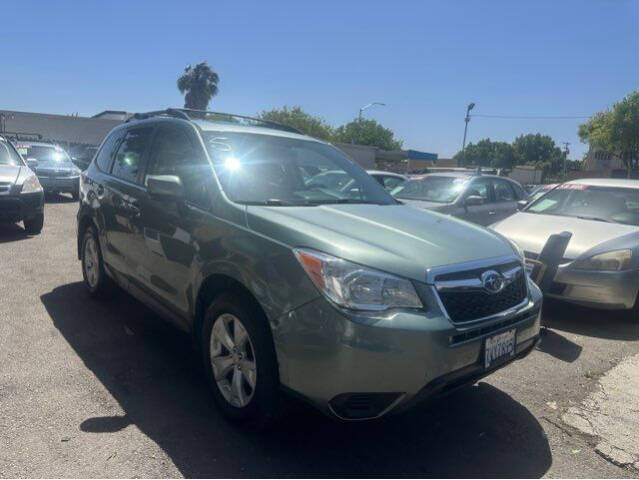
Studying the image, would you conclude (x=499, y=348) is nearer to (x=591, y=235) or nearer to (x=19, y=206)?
(x=591, y=235)

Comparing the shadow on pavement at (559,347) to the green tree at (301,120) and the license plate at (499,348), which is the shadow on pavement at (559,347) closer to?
the license plate at (499,348)

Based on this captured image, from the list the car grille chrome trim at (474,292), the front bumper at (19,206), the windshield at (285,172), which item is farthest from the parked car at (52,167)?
the car grille chrome trim at (474,292)

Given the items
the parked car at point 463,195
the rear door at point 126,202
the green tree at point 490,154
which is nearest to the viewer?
the rear door at point 126,202

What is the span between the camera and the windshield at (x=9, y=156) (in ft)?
28.9

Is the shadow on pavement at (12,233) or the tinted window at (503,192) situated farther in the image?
the tinted window at (503,192)

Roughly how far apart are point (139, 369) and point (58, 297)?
84.5 inches

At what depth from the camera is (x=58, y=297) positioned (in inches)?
211

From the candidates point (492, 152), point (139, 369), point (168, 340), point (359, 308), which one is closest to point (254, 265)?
point (359, 308)

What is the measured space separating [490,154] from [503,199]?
85.0 meters

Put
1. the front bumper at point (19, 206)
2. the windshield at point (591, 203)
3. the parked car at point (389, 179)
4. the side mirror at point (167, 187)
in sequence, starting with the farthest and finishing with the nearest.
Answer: the parked car at point (389, 179) < the front bumper at point (19, 206) < the windshield at point (591, 203) < the side mirror at point (167, 187)

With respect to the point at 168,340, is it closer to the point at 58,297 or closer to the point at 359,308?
the point at 58,297

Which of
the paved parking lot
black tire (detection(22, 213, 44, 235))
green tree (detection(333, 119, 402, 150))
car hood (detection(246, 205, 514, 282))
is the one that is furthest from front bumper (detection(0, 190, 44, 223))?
green tree (detection(333, 119, 402, 150))

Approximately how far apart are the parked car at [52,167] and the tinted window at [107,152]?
968 cm

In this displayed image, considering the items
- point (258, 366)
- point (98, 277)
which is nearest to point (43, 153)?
point (98, 277)
